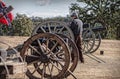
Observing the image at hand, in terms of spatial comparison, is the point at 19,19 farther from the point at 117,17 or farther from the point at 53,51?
the point at 53,51

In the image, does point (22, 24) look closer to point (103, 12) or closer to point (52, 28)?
point (103, 12)

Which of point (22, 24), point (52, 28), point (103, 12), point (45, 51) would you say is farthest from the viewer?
point (22, 24)

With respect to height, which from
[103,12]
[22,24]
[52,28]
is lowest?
[22,24]

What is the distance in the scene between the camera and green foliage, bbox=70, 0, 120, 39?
56.8 m

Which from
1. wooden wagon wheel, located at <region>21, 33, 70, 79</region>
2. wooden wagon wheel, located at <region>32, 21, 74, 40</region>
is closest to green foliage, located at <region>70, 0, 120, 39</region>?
wooden wagon wheel, located at <region>32, 21, 74, 40</region>

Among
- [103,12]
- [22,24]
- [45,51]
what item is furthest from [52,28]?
[22,24]

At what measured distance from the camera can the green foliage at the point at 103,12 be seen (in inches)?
2234

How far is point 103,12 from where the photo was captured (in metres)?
57.8

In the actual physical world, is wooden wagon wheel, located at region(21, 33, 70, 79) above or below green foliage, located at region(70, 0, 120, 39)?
above

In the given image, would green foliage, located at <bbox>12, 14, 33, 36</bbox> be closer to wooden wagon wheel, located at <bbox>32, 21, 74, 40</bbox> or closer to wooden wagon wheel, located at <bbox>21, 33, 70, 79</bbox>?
wooden wagon wheel, located at <bbox>32, 21, 74, 40</bbox>

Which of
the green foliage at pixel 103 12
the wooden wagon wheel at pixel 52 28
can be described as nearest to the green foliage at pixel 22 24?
the green foliage at pixel 103 12

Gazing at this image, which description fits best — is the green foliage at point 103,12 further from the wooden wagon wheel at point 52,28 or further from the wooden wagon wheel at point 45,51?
the wooden wagon wheel at point 45,51

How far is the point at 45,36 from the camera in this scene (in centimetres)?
830

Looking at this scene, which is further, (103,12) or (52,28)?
(103,12)
